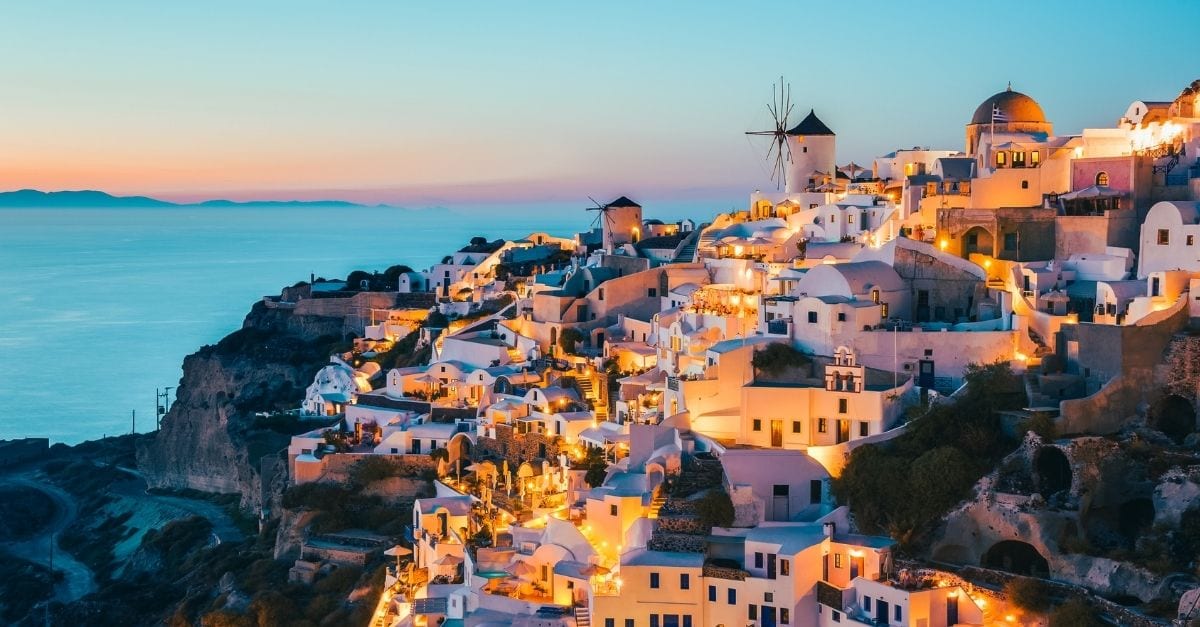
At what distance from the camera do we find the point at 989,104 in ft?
104

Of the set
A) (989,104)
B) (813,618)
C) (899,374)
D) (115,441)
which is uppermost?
(989,104)

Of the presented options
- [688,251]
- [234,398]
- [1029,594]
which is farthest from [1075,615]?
[234,398]

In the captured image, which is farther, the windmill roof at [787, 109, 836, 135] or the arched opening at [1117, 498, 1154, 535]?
the windmill roof at [787, 109, 836, 135]

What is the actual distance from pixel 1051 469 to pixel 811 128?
1968 centimetres

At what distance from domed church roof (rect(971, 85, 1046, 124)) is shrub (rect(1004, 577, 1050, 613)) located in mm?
15093

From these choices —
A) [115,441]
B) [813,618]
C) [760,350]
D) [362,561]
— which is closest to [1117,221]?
[760,350]

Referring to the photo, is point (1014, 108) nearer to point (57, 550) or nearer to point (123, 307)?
point (57, 550)

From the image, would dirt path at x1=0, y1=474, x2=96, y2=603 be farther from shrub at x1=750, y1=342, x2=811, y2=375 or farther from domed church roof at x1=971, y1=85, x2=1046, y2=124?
domed church roof at x1=971, y1=85, x2=1046, y2=124

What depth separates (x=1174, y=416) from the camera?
2006cm

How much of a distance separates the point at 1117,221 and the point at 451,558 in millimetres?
13330

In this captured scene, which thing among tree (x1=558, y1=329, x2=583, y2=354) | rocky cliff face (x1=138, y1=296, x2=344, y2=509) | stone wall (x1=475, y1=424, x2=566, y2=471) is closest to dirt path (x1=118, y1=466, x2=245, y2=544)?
rocky cliff face (x1=138, y1=296, x2=344, y2=509)

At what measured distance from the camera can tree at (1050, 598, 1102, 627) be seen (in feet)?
57.0

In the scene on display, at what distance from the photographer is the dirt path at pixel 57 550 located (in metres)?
36.9

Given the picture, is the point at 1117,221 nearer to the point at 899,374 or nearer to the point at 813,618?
the point at 899,374
